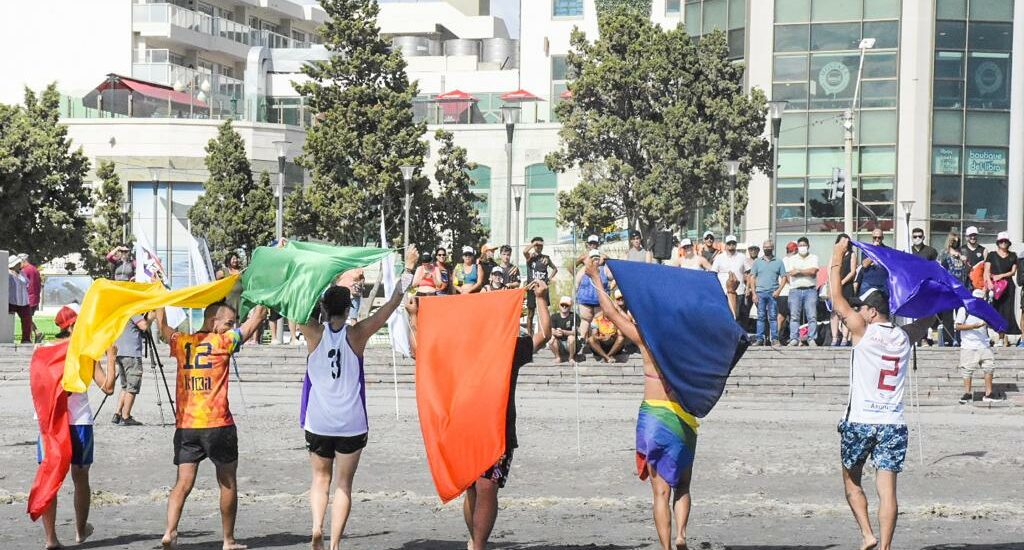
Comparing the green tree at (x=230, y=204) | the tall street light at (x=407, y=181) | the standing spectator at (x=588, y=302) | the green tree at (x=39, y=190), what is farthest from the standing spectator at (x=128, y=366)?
the green tree at (x=230, y=204)

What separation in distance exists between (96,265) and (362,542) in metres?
41.5

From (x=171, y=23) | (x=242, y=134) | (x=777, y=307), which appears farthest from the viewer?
(x=171, y=23)

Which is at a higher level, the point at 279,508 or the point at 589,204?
the point at 589,204

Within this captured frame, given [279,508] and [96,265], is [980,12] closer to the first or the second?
[96,265]

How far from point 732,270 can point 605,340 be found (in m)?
2.28

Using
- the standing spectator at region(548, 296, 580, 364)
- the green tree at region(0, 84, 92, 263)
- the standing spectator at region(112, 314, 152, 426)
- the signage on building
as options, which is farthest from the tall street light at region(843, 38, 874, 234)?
the standing spectator at region(112, 314, 152, 426)

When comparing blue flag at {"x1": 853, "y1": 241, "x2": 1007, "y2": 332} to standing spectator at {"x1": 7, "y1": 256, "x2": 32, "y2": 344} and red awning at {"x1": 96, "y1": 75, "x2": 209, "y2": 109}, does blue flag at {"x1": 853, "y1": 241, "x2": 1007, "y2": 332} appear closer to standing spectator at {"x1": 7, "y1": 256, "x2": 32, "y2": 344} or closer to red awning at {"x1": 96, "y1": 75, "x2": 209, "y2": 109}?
standing spectator at {"x1": 7, "y1": 256, "x2": 32, "y2": 344}

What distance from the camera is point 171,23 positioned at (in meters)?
74.6

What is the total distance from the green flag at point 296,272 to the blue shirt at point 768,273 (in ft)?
44.1

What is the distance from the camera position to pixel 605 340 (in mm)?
24109

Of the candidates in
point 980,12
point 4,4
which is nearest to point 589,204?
point 980,12

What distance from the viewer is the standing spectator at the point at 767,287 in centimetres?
2425

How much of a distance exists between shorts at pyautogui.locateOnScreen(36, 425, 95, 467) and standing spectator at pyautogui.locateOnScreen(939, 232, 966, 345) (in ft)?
51.7

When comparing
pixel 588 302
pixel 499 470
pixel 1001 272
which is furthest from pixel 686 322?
pixel 1001 272
